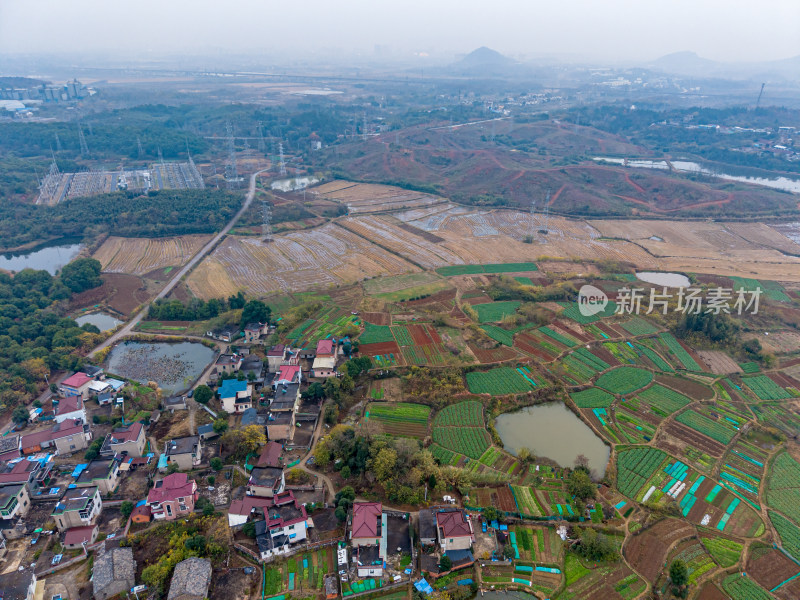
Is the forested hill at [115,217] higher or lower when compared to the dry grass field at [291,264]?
higher

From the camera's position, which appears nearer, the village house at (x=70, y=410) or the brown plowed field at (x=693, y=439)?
the brown plowed field at (x=693, y=439)

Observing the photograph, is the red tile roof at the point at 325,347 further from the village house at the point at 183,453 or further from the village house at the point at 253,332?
the village house at the point at 183,453

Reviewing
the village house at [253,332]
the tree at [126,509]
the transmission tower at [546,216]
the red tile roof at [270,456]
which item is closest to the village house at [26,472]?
the tree at [126,509]

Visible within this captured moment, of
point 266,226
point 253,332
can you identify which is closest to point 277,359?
point 253,332

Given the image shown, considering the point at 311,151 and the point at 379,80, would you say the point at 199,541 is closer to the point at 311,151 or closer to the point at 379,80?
the point at 311,151

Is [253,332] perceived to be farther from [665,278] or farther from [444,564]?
[665,278]

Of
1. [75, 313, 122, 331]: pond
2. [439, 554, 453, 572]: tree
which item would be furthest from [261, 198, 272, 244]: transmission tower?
[439, 554, 453, 572]: tree

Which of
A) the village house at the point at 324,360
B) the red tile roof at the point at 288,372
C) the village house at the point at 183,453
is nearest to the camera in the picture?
the village house at the point at 183,453
